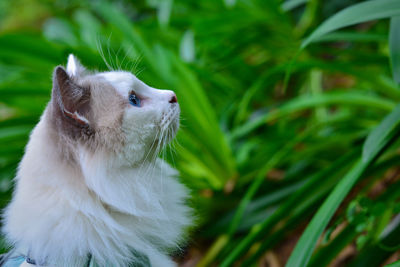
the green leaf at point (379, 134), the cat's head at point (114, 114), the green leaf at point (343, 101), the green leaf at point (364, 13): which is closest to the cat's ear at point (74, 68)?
the cat's head at point (114, 114)

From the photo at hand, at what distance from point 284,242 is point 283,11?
77cm

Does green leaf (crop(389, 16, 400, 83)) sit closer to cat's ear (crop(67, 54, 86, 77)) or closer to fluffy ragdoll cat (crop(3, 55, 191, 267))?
fluffy ragdoll cat (crop(3, 55, 191, 267))

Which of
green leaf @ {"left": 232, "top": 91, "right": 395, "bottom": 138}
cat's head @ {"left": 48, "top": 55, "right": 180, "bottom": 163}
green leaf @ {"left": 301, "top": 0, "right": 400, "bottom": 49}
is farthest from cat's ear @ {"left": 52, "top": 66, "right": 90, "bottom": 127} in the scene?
green leaf @ {"left": 232, "top": 91, "right": 395, "bottom": 138}

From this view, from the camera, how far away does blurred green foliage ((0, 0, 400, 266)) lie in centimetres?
79

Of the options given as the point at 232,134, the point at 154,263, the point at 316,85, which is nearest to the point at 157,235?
the point at 154,263

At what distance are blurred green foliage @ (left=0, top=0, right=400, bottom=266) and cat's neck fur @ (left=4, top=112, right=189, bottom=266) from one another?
274 millimetres

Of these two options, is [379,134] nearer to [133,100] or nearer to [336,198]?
[336,198]

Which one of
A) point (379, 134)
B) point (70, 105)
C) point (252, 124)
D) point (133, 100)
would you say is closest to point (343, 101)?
point (252, 124)

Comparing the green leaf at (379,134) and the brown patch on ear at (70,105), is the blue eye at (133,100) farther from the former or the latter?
the green leaf at (379,134)

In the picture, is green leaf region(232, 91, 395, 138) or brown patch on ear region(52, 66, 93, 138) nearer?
brown patch on ear region(52, 66, 93, 138)

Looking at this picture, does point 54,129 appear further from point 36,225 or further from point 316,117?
point 316,117

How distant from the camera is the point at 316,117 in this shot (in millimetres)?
1303

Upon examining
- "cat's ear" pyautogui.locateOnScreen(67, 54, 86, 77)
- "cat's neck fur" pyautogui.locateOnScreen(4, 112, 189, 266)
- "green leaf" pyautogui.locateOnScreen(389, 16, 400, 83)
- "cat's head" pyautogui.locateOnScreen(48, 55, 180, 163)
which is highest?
"green leaf" pyautogui.locateOnScreen(389, 16, 400, 83)

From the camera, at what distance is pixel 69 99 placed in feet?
1.71
